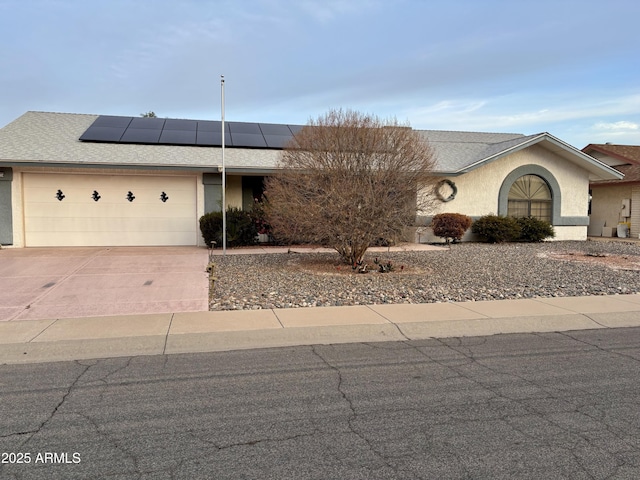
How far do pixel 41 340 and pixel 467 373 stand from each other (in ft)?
18.4

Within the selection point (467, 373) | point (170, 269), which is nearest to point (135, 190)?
point (170, 269)

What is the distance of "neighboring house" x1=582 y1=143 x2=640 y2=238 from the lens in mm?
25297

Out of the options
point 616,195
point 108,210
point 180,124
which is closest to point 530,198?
point 616,195

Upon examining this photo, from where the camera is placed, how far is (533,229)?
21625 millimetres

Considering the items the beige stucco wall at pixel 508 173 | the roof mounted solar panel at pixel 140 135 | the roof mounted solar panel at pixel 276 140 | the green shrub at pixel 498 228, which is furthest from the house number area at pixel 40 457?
the green shrub at pixel 498 228

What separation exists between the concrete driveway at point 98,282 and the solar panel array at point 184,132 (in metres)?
5.49

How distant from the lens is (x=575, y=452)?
12.1ft

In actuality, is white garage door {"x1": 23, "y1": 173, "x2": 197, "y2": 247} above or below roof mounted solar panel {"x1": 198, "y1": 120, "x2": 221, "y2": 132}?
below

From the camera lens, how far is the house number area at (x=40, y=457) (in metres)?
3.54

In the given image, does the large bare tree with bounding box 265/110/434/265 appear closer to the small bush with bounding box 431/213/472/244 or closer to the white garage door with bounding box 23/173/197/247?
the white garage door with bounding box 23/173/197/247

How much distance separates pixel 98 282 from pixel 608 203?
2673cm

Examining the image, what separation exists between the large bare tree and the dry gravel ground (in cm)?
113

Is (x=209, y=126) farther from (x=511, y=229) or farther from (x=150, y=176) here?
(x=511, y=229)

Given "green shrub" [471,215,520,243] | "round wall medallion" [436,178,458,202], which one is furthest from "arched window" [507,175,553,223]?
"round wall medallion" [436,178,458,202]
